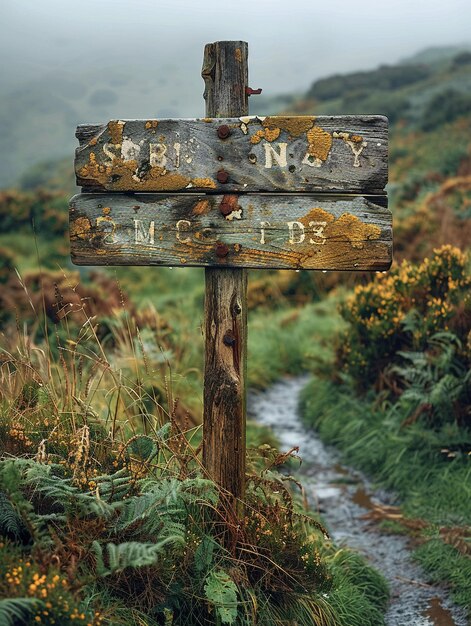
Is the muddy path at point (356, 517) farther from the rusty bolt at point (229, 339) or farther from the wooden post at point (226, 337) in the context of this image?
the rusty bolt at point (229, 339)

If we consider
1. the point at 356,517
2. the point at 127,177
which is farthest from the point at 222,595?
the point at 356,517

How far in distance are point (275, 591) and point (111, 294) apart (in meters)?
8.00

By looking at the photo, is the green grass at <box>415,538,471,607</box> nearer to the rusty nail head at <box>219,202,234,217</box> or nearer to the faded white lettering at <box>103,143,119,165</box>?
the rusty nail head at <box>219,202,234,217</box>

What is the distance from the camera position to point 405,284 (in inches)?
287

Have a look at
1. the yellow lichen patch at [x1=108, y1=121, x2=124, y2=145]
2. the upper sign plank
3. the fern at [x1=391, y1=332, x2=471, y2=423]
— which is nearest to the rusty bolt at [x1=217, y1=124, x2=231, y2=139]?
the upper sign plank

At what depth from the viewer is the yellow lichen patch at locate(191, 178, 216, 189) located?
3604 millimetres

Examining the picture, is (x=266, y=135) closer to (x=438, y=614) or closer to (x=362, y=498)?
(x=438, y=614)

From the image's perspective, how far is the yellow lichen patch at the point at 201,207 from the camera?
11.9ft

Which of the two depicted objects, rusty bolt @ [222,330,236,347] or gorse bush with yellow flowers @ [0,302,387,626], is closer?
gorse bush with yellow flowers @ [0,302,387,626]

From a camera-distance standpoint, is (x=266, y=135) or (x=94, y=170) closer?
(x=266, y=135)

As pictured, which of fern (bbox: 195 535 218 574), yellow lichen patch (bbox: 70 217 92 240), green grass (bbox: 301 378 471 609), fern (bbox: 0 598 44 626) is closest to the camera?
fern (bbox: 0 598 44 626)

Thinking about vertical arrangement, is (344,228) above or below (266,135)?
below

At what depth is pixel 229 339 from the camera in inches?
146

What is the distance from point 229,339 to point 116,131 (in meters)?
1.12
